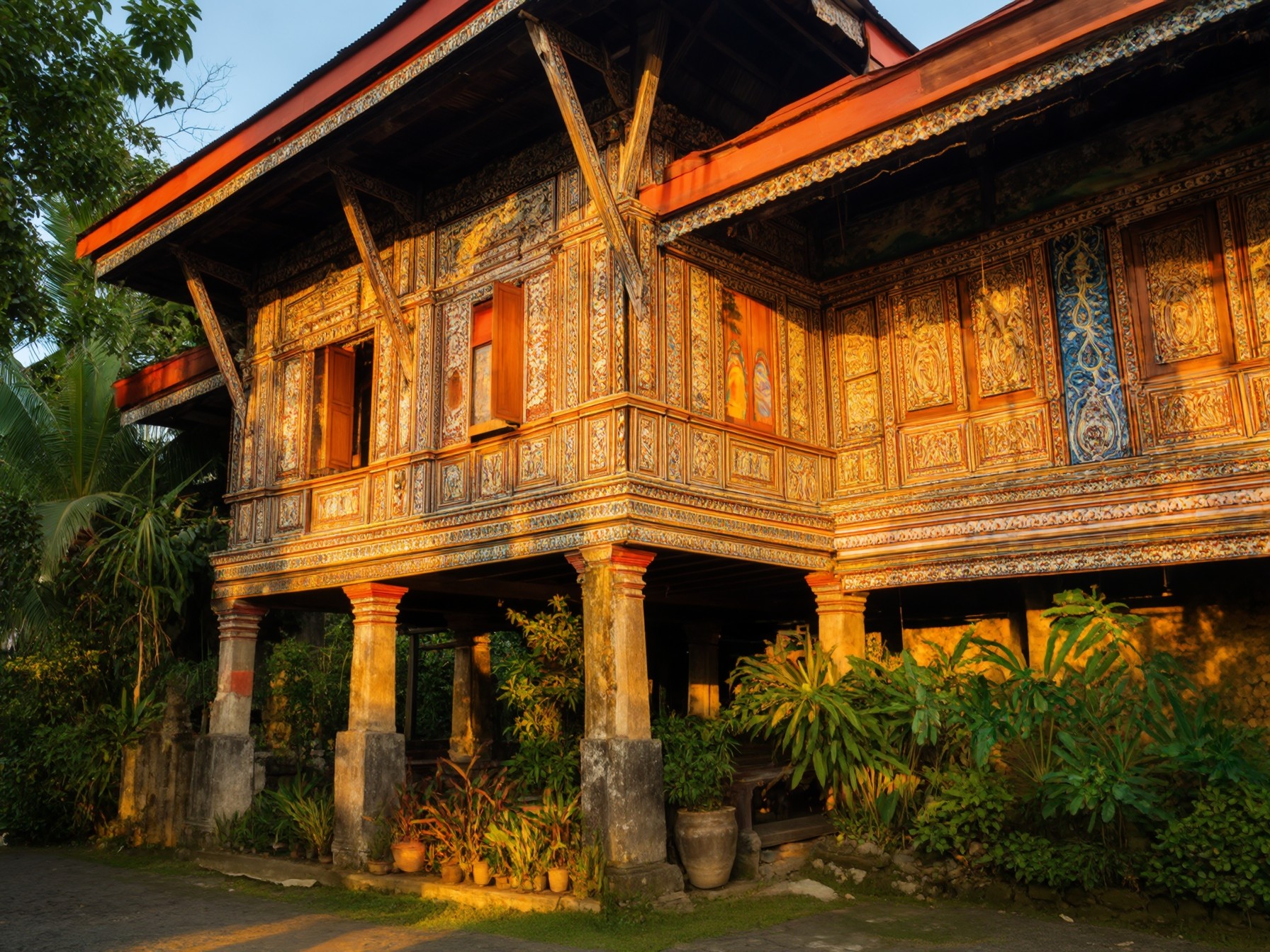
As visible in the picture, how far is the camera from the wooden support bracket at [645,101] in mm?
8422

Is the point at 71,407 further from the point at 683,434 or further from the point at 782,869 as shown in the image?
the point at 782,869

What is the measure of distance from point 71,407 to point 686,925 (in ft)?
37.1

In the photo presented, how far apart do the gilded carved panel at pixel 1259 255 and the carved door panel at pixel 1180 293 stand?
19 centimetres

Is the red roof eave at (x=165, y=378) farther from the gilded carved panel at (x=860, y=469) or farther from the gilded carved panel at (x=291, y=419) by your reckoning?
the gilded carved panel at (x=860, y=469)

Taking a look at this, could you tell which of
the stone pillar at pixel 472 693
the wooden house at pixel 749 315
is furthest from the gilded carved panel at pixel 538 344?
the stone pillar at pixel 472 693

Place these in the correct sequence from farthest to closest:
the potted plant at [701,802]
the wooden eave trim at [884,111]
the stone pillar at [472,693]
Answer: the stone pillar at [472,693] < the potted plant at [701,802] < the wooden eave trim at [884,111]

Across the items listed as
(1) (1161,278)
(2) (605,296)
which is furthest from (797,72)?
(1) (1161,278)

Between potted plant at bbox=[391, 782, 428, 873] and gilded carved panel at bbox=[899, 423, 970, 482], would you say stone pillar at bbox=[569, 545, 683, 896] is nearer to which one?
potted plant at bbox=[391, 782, 428, 873]

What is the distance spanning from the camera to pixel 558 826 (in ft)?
27.5

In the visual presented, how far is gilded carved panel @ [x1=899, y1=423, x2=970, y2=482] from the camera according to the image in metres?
9.14

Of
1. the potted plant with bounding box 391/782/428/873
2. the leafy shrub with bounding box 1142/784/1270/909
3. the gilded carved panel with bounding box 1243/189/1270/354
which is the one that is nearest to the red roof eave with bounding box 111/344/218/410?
the potted plant with bounding box 391/782/428/873

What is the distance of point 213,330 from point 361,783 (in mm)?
5399

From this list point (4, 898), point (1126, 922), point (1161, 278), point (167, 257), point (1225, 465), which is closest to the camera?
point (1126, 922)

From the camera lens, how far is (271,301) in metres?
12.7
